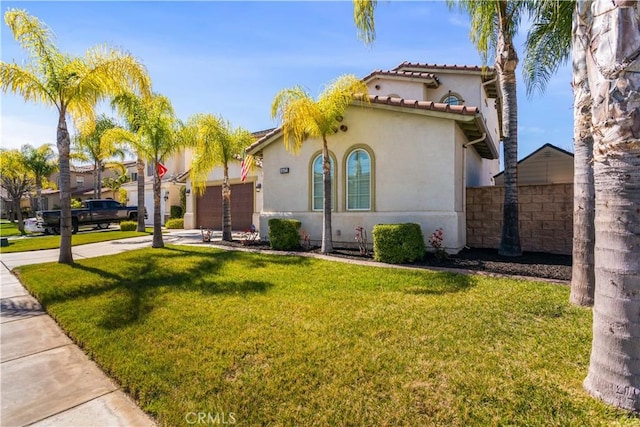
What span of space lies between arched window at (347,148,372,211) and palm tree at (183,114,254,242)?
210 inches

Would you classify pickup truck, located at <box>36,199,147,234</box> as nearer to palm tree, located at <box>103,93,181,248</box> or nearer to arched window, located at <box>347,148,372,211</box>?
palm tree, located at <box>103,93,181,248</box>

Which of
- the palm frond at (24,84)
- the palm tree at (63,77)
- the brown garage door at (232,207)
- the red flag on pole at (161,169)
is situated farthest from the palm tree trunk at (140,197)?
the palm frond at (24,84)

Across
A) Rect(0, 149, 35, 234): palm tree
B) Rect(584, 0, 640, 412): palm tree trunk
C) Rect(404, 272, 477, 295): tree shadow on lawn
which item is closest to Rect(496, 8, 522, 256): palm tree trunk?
Rect(404, 272, 477, 295): tree shadow on lawn

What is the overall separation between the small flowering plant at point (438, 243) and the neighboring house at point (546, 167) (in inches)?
279

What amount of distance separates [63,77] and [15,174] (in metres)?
23.0

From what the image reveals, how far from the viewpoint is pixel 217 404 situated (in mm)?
3004

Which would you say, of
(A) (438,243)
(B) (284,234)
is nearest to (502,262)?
(A) (438,243)

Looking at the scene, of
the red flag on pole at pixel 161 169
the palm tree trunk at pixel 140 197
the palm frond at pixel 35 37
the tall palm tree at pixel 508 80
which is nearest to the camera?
the palm frond at pixel 35 37

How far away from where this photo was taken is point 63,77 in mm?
8891

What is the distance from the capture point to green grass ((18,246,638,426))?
9.56 ft

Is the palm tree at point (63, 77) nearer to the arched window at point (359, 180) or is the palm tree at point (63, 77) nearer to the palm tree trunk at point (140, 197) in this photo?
the arched window at point (359, 180)

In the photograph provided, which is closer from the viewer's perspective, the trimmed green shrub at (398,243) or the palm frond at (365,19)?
the palm frond at (365,19)

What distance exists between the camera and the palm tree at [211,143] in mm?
12812

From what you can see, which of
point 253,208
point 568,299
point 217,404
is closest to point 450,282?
point 568,299
